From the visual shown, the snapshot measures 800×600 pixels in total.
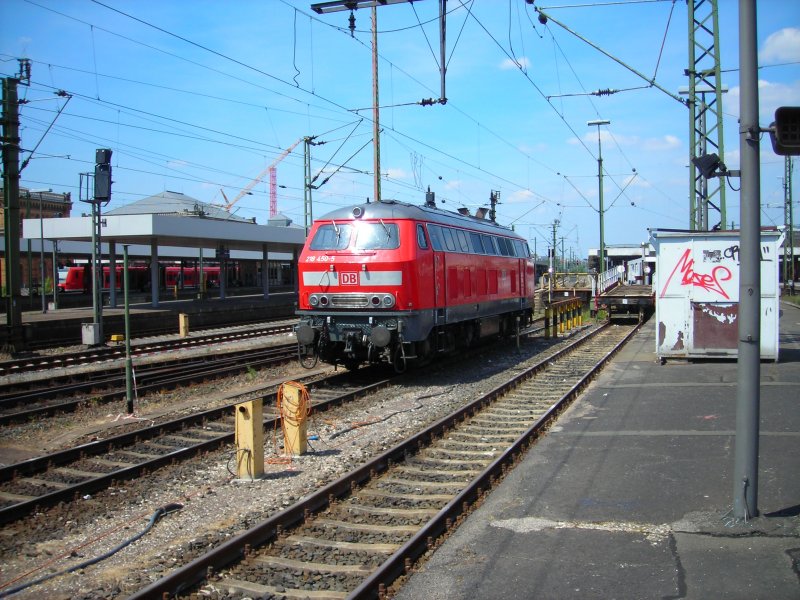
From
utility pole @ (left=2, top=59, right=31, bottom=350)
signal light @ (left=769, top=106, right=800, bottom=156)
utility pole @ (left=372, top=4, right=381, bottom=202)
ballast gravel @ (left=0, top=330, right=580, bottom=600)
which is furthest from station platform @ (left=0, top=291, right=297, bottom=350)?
signal light @ (left=769, top=106, right=800, bottom=156)

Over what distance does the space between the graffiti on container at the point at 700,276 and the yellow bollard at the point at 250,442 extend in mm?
10233

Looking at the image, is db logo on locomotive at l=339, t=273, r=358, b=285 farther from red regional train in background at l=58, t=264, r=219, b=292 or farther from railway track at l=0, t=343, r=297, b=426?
red regional train in background at l=58, t=264, r=219, b=292

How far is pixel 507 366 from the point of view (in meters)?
16.5

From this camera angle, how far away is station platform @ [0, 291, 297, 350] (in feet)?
74.8

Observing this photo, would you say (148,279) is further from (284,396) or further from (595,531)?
(595,531)

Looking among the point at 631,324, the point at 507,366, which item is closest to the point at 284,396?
the point at 507,366

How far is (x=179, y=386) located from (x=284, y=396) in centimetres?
580

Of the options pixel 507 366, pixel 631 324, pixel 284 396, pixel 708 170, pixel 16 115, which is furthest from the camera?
pixel 631 324

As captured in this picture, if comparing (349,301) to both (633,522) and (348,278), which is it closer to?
(348,278)

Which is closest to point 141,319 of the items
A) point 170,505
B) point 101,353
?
point 101,353

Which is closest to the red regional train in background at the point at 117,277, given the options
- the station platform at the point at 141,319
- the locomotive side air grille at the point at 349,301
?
the station platform at the point at 141,319

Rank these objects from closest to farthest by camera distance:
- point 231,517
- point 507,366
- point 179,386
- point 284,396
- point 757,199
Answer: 1. point 757,199
2. point 231,517
3. point 284,396
4. point 179,386
5. point 507,366

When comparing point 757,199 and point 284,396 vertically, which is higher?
point 757,199

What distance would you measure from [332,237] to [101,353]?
9.43 meters
